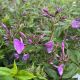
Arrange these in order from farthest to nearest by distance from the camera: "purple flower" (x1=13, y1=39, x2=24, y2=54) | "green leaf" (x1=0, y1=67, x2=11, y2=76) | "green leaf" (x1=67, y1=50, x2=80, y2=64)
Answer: "green leaf" (x1=67, y1=50, x2=80, y2=64), "purple flower" (x1=13, y1=39, x2=24, y2=54), "green leaf" (x1=0, y1=67, x2=11, y2=76)

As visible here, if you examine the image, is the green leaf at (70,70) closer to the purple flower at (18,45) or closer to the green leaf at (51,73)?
the green leaf at (51,73)

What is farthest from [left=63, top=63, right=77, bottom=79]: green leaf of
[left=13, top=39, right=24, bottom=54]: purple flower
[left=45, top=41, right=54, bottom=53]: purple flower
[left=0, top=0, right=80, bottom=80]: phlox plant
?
[left=13, top=39, right=24, bottom=54]: purple flower

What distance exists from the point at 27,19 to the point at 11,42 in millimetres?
519

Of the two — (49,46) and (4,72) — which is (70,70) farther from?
(4,72)

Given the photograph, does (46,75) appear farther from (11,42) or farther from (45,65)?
(11,42)

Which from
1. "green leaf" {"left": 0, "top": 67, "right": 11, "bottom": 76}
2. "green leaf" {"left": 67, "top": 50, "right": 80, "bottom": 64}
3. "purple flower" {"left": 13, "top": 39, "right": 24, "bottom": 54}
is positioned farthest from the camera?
"green leaf" {"left": 67, "top": 50, "right": 80, "bottom": 64}

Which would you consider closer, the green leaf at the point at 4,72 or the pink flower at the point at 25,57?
the green leaf at the point at 4,72

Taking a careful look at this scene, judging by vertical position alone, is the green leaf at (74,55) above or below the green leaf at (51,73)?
above

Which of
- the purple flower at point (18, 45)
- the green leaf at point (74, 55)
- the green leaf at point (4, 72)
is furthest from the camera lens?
the green leaf at point (74, 55)

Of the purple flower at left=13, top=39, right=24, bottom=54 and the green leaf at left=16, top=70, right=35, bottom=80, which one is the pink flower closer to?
the purple flower at left=13, top=39, right=24, bottom=54

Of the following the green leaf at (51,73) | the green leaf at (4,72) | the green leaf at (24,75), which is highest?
the green leaf at (4,72)

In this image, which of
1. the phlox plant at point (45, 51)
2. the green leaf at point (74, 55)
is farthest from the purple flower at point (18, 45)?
the green leaf at point (74, 55)

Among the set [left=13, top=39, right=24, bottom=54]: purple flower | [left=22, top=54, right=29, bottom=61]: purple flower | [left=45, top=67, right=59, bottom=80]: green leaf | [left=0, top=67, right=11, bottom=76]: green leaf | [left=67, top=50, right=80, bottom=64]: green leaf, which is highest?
[left=13, top=39, right=24, bottom=54]: purple flower

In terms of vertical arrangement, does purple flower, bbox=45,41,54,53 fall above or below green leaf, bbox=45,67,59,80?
above
